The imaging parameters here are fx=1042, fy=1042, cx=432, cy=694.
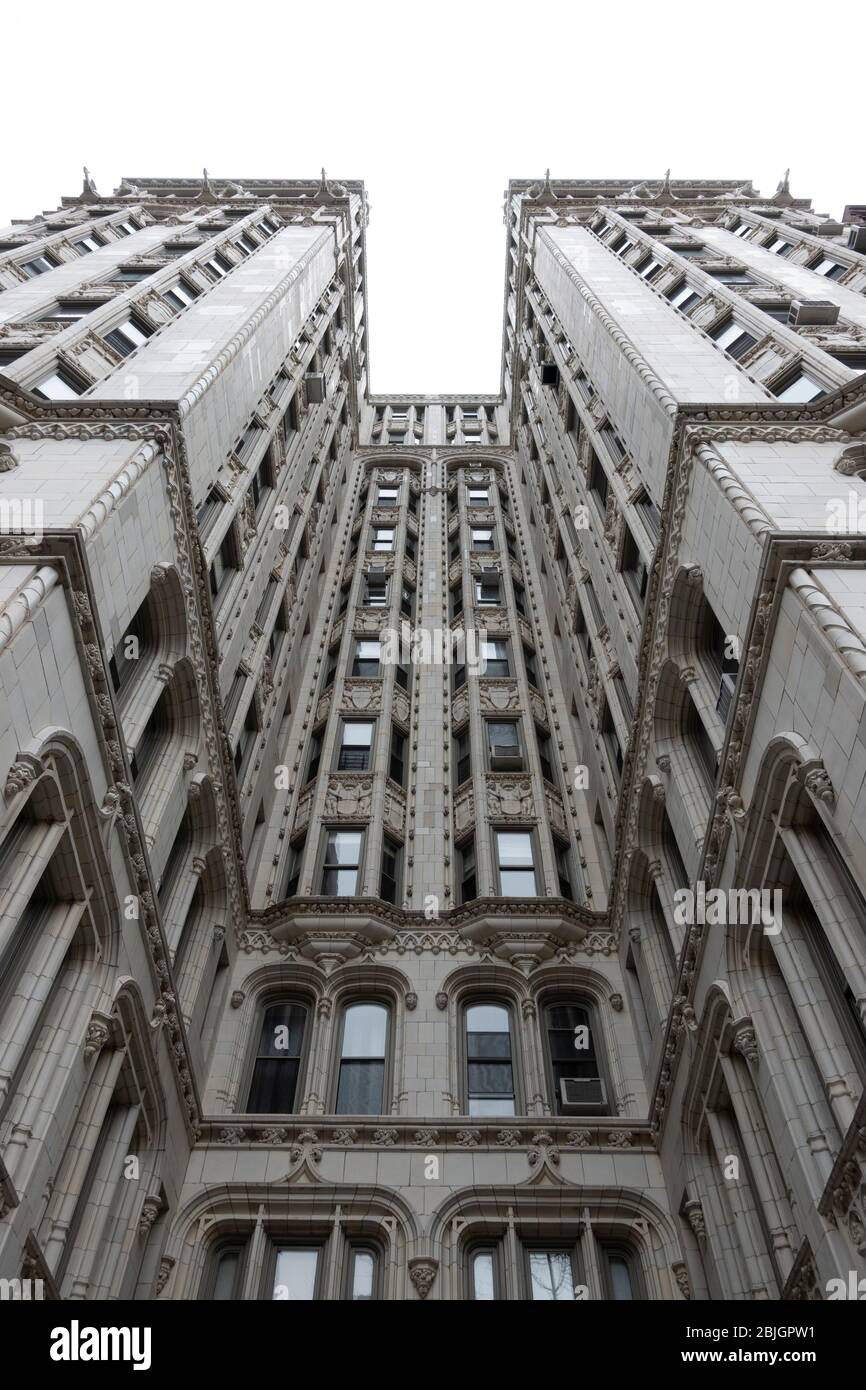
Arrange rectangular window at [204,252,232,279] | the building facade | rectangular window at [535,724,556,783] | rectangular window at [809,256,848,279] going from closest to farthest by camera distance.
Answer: the building facade, rectangular window at [535,724,556,783], rectangular window at [809,256,848,279], rectangular window at [204,252,232,279]

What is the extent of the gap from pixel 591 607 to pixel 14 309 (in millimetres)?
19705

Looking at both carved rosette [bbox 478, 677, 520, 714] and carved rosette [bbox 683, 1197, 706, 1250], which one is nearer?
carved rosette [bbox 683, 1197, 706, 1250]

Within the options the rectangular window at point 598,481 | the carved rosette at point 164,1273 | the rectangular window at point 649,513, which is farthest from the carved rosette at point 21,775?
the rectangular window at point 598,481

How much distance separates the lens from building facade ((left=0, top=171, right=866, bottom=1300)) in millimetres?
15414

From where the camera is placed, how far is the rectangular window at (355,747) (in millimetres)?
33438

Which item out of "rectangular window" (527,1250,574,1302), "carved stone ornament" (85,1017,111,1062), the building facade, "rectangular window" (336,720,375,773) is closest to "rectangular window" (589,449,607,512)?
the building facade

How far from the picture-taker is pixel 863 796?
12969mm

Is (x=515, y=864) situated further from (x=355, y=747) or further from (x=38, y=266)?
(x=38, y=266)

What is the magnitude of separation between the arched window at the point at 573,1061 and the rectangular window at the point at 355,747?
1053cm

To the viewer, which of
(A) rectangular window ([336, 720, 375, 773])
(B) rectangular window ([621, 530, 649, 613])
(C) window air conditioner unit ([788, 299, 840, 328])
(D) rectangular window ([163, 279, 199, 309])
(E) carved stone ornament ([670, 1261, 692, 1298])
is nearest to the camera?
(E) carved stone ornament ([670, 1261, 692, 1298])

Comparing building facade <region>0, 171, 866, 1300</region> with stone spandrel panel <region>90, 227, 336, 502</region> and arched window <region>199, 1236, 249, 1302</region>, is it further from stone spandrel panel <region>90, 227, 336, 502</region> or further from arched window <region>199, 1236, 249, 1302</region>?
stone spandrel panel <region>90, 227, 336, 502</region>

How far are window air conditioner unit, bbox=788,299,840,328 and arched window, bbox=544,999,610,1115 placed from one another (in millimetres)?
19791

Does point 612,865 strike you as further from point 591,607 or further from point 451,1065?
point 591,607

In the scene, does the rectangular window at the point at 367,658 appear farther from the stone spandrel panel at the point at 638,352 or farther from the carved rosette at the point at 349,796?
the stone spandrel panel at the point at 638,352
